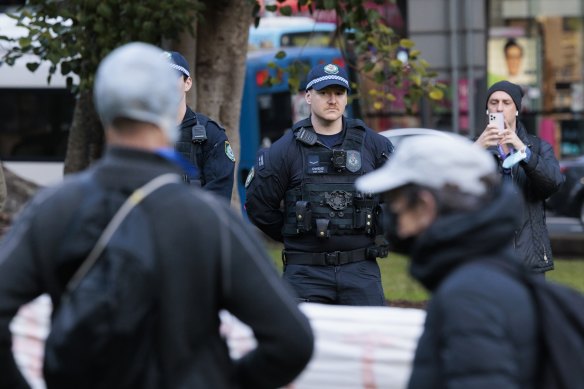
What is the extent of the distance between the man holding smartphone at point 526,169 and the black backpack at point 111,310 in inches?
157

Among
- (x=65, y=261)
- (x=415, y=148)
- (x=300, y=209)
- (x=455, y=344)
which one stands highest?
(x=415, y=148)

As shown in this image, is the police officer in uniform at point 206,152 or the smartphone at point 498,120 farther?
the smartphone at point 498,120

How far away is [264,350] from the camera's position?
3.14 metres

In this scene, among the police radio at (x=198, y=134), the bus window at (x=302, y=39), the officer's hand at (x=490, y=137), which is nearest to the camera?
the police radio at (x=198, y=134)

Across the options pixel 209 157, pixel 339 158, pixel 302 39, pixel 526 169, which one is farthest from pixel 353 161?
pixel 302 39

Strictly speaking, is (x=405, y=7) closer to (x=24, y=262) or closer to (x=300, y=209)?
(x=300, y=209)

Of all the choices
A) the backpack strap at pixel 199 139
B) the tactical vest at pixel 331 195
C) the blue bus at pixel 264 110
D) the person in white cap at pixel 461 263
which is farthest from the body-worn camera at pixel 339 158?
the blue bus at pixel 264 110

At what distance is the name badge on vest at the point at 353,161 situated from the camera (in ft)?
22.4

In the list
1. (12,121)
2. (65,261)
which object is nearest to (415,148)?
(65,261)

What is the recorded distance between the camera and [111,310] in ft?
9.49

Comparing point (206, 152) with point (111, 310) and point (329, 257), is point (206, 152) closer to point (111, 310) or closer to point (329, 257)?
point (329, 257)

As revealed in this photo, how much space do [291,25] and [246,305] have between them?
19618 millimetres

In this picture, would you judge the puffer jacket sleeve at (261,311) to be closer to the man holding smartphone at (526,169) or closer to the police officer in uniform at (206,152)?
the police officer in uniform at (206,152)

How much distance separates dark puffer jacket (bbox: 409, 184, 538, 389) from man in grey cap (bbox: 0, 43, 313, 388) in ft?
1.17
